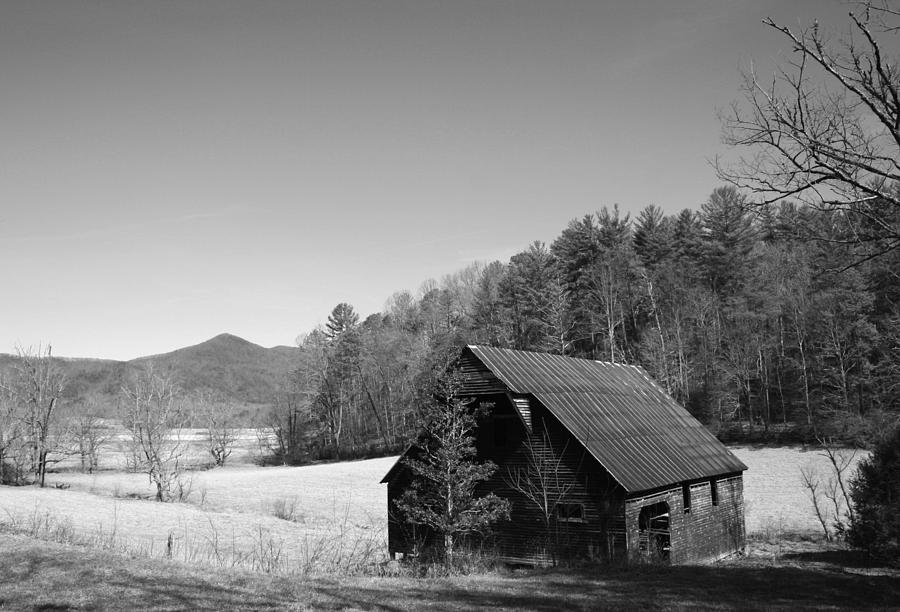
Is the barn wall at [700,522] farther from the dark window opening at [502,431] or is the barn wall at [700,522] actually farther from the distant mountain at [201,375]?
the distant mountain at [201,375]

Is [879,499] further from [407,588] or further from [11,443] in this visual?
[11,443]

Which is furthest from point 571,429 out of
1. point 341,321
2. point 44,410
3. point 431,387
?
→ point 341,321

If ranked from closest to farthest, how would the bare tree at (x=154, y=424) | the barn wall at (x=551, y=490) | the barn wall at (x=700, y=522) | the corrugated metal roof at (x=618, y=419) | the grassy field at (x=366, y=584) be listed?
the grassy field at (x=366, y=584) < the barn wall at (x=551, y=490) < the barn wall at (x=700, y=522) < the corrugated metal roof at (x=618, y=419) < the bare tree at (x=154, y=424)

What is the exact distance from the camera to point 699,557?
22750 millimetres

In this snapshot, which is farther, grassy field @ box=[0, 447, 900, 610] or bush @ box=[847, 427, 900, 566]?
bush @ box=[847, 427, 900, 566]

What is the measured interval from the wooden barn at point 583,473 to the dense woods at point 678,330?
14.1 metres

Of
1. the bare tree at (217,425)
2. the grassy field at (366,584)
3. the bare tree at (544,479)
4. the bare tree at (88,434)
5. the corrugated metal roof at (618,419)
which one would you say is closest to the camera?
the grassy field at (366,584)

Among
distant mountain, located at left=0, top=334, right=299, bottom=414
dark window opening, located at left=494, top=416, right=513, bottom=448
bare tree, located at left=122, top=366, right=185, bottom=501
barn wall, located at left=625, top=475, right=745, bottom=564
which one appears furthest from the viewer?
distant mountain, located at left=0, top=334, right=299, bottom=414

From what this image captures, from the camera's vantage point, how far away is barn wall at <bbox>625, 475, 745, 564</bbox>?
770 inches

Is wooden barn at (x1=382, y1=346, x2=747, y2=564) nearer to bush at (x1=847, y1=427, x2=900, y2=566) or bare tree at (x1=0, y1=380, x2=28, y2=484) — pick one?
bush at (x1=847, y1=427, x2=900, y2=566)

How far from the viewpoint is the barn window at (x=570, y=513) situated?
1998cm

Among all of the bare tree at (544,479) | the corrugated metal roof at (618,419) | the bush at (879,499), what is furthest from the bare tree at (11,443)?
the bush at (879,499)

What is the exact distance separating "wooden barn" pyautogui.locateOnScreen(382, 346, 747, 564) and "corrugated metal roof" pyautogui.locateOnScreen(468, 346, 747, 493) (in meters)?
0.06

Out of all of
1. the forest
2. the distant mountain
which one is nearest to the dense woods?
the forest
